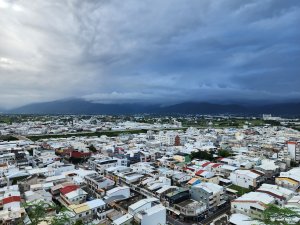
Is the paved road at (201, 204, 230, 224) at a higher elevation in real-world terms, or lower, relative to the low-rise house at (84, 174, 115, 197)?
lower

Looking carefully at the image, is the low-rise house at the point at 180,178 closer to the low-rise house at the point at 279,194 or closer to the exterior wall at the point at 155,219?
the low-rise house at the point at 279,194

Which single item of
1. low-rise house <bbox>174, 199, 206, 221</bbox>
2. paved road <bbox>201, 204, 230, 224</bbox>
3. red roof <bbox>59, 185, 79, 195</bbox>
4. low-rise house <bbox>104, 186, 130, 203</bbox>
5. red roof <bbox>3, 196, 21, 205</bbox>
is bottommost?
paved road <bbox>201, 204, 230, 224</bbox>

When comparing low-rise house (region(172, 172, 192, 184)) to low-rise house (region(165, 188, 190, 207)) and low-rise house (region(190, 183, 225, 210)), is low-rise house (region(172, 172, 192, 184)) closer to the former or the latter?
low-rise house (region(165, 188, 190, 207))

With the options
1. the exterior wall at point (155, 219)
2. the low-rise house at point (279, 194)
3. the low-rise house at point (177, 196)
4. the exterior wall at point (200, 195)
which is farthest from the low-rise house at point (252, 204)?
the exterior wall at point (155, 219)

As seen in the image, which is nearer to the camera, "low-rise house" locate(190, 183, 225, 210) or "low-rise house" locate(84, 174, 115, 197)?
"low-rise house" locate(190, 183, 225, 210)

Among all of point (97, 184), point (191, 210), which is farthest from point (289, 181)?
point (97, 184)

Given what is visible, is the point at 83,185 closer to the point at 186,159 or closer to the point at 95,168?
the point at 95,168

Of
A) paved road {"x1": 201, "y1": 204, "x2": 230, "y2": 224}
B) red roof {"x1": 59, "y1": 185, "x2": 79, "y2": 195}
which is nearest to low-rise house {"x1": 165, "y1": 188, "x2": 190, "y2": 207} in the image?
paved road {"x1": 201, "y1": 204, "x2": 230, "y2": 224}

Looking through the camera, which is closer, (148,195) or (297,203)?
(297,203)

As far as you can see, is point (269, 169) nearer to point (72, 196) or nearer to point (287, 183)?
point (287, 183)

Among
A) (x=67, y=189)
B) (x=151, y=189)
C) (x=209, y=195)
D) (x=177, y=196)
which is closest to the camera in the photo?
(x=209, y=195)

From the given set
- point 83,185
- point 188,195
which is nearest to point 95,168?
point 83,185
